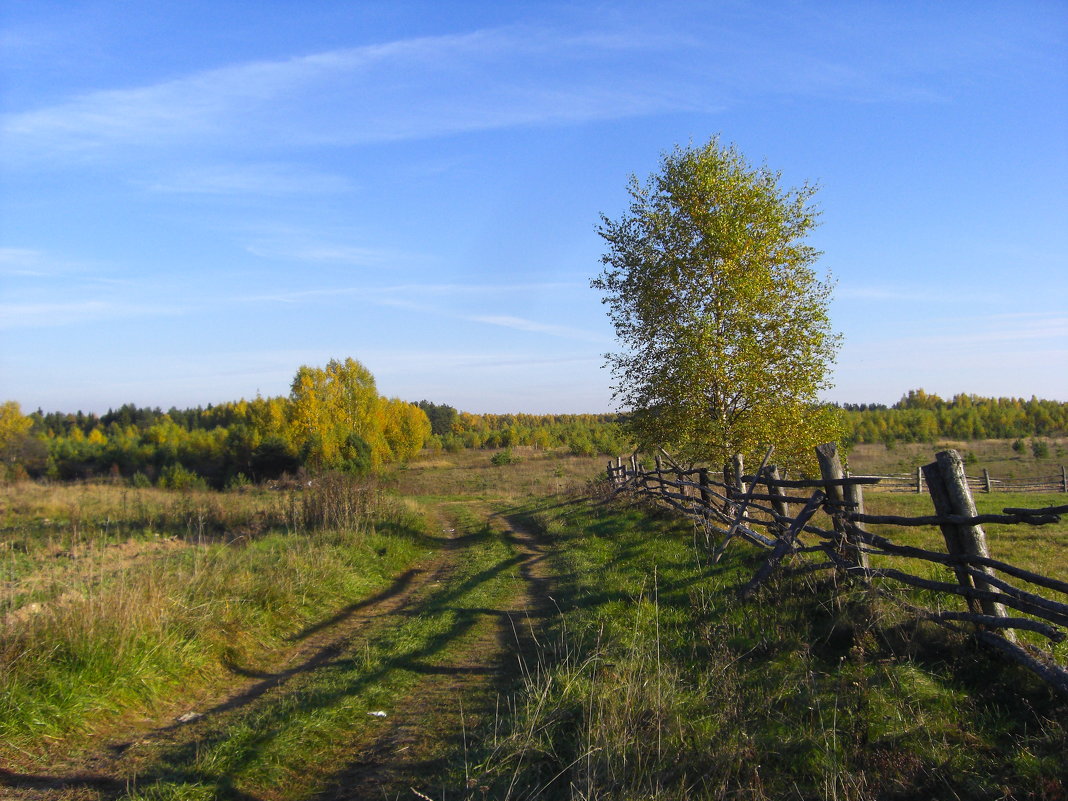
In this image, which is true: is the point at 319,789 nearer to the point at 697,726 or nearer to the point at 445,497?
the point at 697,726

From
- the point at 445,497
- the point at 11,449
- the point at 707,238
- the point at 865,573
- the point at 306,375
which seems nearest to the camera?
the point at 865,573

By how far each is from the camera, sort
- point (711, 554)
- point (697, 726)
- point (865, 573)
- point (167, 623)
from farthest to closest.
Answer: point (711, 554) → point (167, 623) → point (865, 573) → point (697, 726)

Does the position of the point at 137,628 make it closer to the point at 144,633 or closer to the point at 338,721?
the point at 144,633

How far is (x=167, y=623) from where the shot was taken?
22.1 feet

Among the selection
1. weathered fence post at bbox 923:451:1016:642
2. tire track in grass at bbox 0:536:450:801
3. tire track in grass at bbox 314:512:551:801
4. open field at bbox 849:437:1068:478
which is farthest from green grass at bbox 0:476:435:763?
open field at bbox 849:437:1068:478

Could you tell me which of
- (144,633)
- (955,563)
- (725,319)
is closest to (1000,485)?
(725,319)

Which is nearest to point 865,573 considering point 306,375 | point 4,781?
point 4,781

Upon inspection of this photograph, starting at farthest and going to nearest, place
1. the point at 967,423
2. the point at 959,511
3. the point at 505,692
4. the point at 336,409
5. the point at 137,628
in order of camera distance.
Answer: the point at 967,423, the point at 336,409, the point at 137,628, the point at 505,692, the point at 959,511

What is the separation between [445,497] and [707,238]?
21756mm

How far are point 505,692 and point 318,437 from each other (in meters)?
34.9

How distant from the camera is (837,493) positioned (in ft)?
22.6

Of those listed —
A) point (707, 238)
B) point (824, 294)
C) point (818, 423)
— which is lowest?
point (818, 423)

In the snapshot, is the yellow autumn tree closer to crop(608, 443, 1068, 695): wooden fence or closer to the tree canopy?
the tree canopy

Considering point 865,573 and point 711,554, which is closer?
point 865,573
